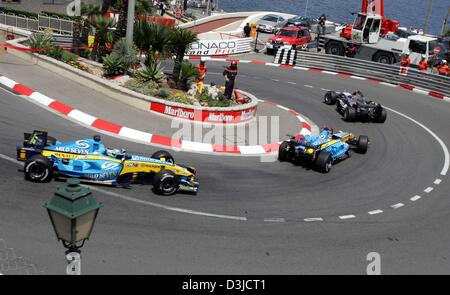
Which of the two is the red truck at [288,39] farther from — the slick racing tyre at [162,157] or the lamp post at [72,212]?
the lamp post at [72,212]

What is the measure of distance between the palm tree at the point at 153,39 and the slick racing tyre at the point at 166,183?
29.2 feet

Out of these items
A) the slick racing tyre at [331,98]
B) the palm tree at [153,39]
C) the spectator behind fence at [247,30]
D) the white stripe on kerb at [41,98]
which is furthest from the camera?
the spectator behind fence at [247,30]

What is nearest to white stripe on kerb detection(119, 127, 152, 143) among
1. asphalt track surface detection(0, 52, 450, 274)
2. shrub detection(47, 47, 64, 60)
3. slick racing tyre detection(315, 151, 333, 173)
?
asphalt track surface detection(0, 52, 450, 274)

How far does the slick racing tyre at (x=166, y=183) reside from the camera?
1170 cm

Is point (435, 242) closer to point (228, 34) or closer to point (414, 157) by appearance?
point (414, 157)

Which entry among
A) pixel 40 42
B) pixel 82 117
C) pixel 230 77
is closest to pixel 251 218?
pixel 82 117

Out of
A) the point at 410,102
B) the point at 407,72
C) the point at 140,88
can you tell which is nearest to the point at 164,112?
the point at 140,88

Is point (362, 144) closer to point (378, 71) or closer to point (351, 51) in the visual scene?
point (378, 71)

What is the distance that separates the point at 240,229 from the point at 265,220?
32.0 inches

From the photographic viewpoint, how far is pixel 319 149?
1518cm

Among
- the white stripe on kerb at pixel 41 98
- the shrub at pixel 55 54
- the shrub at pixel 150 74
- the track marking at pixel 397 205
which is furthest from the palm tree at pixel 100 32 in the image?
the track marking at pixel 397 205

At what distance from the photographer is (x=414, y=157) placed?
17516mm

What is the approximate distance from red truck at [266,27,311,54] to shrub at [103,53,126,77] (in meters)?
16.4

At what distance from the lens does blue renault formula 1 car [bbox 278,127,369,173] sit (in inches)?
586
